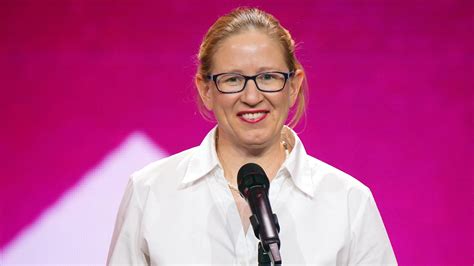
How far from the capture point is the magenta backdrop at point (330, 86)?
2.83 meters

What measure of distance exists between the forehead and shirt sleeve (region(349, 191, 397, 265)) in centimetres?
41

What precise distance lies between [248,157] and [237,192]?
0.09m

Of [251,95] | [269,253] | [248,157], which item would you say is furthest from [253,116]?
[269,253]

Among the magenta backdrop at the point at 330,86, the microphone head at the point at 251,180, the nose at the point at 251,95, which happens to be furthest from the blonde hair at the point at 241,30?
the magenta backdrop at the point at 330,86

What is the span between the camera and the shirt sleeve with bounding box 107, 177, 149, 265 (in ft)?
6.47

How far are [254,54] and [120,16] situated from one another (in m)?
1.07

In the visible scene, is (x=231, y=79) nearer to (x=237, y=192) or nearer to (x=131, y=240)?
(x=237, y=192)

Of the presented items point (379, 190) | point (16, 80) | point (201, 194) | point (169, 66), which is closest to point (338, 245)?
point (201, 194)

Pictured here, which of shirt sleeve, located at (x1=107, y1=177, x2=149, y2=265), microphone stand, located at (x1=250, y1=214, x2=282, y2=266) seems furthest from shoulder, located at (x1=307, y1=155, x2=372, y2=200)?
microphone stand, located at (x1=250, y1=214, x2=282, y2=266)

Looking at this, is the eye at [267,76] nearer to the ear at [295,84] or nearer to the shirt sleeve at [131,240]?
the ear at [295,84]

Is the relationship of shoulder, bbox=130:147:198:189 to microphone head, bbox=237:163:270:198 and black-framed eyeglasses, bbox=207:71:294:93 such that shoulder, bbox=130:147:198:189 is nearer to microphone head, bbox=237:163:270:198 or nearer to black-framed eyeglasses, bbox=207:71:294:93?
black-framed eyeglasses, bbox=207:71:294:93

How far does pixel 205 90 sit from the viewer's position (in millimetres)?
2016

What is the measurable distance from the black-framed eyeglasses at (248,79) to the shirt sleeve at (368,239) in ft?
1.23

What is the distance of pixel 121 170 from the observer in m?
2.84
